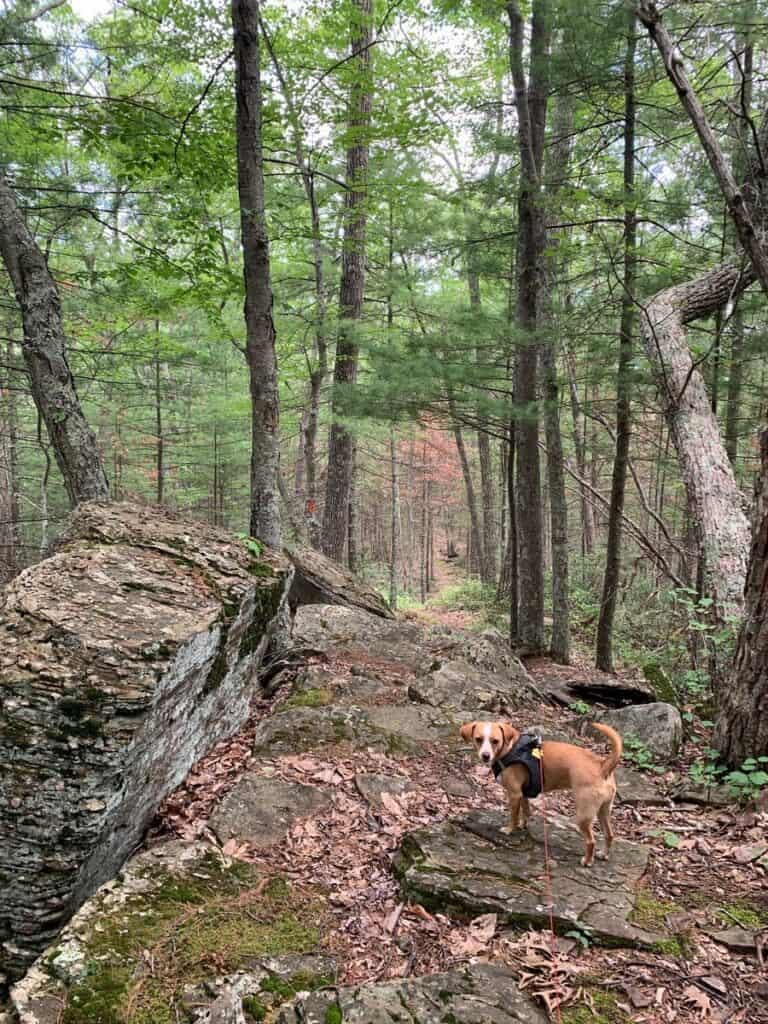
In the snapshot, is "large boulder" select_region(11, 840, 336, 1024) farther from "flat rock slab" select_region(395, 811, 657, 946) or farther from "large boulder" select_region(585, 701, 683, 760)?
"large boulder" select_region(585, 701, 683, 760)

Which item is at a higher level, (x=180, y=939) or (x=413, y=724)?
(x=180, y=939)

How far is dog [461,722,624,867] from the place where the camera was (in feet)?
10.2

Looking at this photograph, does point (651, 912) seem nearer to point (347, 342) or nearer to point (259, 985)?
point (259, 985)

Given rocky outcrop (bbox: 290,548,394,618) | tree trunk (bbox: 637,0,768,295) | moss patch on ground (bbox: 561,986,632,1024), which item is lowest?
moss patch on ground (bbox: 561,986,632,1024)

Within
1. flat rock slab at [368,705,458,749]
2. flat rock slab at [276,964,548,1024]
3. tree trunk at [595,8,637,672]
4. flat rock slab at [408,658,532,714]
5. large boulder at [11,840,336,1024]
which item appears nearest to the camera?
flat rock slab at [276,964,548,1024]

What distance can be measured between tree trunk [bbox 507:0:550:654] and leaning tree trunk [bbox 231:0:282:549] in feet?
12.6

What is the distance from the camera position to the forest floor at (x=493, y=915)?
2.36m

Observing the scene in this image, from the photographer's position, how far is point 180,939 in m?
2.64

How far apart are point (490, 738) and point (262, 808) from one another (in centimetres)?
160

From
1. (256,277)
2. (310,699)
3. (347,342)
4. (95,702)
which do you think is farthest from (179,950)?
(347,342)

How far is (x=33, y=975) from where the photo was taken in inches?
95.0

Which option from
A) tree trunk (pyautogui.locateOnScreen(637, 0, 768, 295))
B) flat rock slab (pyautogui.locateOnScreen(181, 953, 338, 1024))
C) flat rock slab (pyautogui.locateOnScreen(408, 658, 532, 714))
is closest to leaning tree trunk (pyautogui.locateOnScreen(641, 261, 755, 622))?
tree trunk (pyautogui.locateOnScreen(637, 0, 768, 295))

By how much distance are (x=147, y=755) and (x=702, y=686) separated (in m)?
4.96

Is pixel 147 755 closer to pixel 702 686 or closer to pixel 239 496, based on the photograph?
pixel 702 686
